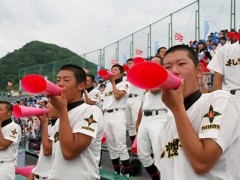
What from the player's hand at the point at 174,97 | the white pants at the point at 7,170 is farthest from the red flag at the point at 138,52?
the player's hand at the point at 174,97

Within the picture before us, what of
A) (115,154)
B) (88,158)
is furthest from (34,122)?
(88,158)

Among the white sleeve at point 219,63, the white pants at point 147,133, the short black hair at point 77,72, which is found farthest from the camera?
the white pants at point 147,133

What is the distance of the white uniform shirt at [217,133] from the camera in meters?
1.65

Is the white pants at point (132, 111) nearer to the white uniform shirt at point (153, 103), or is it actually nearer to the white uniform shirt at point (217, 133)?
the white uniform shirt at point (153, 103)

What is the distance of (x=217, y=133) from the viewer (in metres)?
1.63

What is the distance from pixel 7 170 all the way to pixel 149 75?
4800 mm

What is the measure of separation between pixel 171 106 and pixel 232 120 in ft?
1.09

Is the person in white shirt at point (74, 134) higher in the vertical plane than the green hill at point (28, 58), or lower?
lower

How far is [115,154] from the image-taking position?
6.27 m

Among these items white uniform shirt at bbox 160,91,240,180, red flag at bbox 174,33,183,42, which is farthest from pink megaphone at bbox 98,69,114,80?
red flag at bbox 174,33,183,42

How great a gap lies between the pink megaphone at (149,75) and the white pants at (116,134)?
4.68m

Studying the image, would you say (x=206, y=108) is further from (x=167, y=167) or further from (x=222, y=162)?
(x=167, y=167)

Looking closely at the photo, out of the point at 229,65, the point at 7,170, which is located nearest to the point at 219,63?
the point at 229,65

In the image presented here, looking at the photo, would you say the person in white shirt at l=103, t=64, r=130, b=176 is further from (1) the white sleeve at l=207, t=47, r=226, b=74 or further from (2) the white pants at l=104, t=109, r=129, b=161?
(1) the white sleeve at l=207, t=47, r=226, b=74
